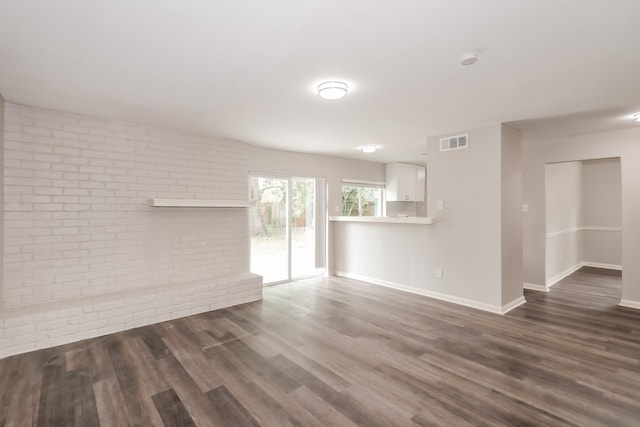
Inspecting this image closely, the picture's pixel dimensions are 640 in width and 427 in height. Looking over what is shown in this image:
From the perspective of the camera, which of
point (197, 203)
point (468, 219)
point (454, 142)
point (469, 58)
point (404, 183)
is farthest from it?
point (404, 183)

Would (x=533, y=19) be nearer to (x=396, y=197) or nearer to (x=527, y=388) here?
(x=527, y=388)

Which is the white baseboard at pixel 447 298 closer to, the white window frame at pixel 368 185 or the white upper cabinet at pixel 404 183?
the white window frame at pixel 368 185

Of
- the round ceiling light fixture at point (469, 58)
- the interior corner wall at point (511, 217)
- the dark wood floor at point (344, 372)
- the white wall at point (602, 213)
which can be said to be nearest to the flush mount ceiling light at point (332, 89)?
the round ceiling light fixture at point (469, 58)

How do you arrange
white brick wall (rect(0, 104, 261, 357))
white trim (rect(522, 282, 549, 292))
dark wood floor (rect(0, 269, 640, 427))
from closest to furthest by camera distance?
dark wood floor (rect(0, 269, 640, 427))
white brick wall (rect(0, 104, 261, 357))
white trim (rect(522, 282, 549, 292))

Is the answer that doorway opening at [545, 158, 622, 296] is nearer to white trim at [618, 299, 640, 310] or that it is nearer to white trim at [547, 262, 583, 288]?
white trim at [547, 262, 583, 288]

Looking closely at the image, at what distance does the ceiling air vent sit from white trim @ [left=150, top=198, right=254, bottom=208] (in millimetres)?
2968

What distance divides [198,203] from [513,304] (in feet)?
14.7

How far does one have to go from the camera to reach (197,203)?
165 inches

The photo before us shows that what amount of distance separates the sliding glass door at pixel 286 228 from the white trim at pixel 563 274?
4082 millimetres

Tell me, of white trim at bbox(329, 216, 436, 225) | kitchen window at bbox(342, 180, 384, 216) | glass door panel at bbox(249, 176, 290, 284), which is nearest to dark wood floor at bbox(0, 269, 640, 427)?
white trim at bbox(329, 216, 436, 225)

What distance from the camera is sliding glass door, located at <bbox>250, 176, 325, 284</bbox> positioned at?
5461 millimetres

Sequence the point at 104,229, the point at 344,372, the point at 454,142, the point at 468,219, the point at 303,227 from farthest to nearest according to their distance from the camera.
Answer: the point at 303,227
the point at 454,142
the point at 468,219
the point at 104,229
the point at 344,372

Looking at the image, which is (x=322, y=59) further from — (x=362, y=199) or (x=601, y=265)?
(x=601, y=265)

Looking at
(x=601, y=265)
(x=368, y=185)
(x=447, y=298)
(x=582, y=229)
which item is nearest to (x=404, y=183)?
(x=368, y=185)
